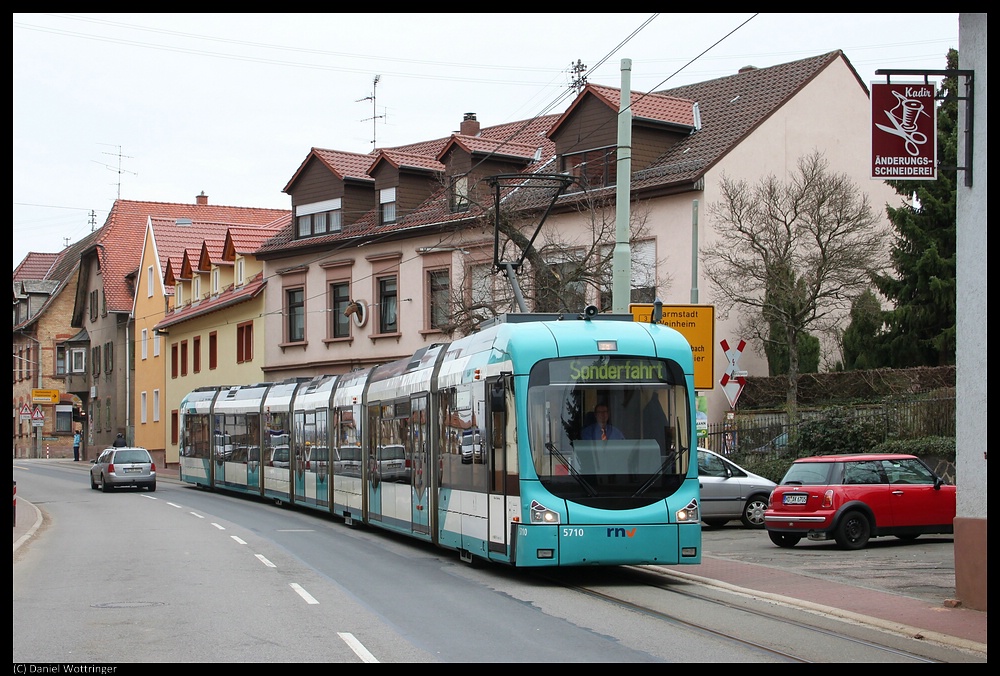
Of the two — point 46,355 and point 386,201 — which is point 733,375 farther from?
point 46,355

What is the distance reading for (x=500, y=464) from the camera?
49.0 ft

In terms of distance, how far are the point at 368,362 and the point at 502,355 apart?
2888 centimetres

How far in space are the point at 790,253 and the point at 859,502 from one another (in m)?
12.1

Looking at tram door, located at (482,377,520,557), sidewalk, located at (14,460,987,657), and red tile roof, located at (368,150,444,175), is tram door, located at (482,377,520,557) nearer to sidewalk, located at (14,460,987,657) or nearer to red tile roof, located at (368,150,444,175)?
sidewalk, located at (14,460,987,657)

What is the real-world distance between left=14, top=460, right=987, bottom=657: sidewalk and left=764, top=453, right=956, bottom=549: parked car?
210cm

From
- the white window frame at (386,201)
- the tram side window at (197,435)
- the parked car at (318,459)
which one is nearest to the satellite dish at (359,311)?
the white window frame at (386,201)

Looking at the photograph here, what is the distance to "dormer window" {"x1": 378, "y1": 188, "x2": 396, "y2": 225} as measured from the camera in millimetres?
43406

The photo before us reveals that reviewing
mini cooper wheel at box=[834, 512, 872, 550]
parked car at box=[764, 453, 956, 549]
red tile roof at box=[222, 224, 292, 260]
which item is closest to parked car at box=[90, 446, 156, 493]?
red tile roof at box=[222, 224, 292, 260]

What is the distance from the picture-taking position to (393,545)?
2072 cm

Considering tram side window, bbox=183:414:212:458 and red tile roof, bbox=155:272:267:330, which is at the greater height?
red tile roof, bbox=155:272:267:330

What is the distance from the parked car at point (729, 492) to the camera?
2359cm

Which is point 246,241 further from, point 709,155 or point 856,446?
point 856,446

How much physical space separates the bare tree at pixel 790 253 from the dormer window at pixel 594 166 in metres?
3.57
